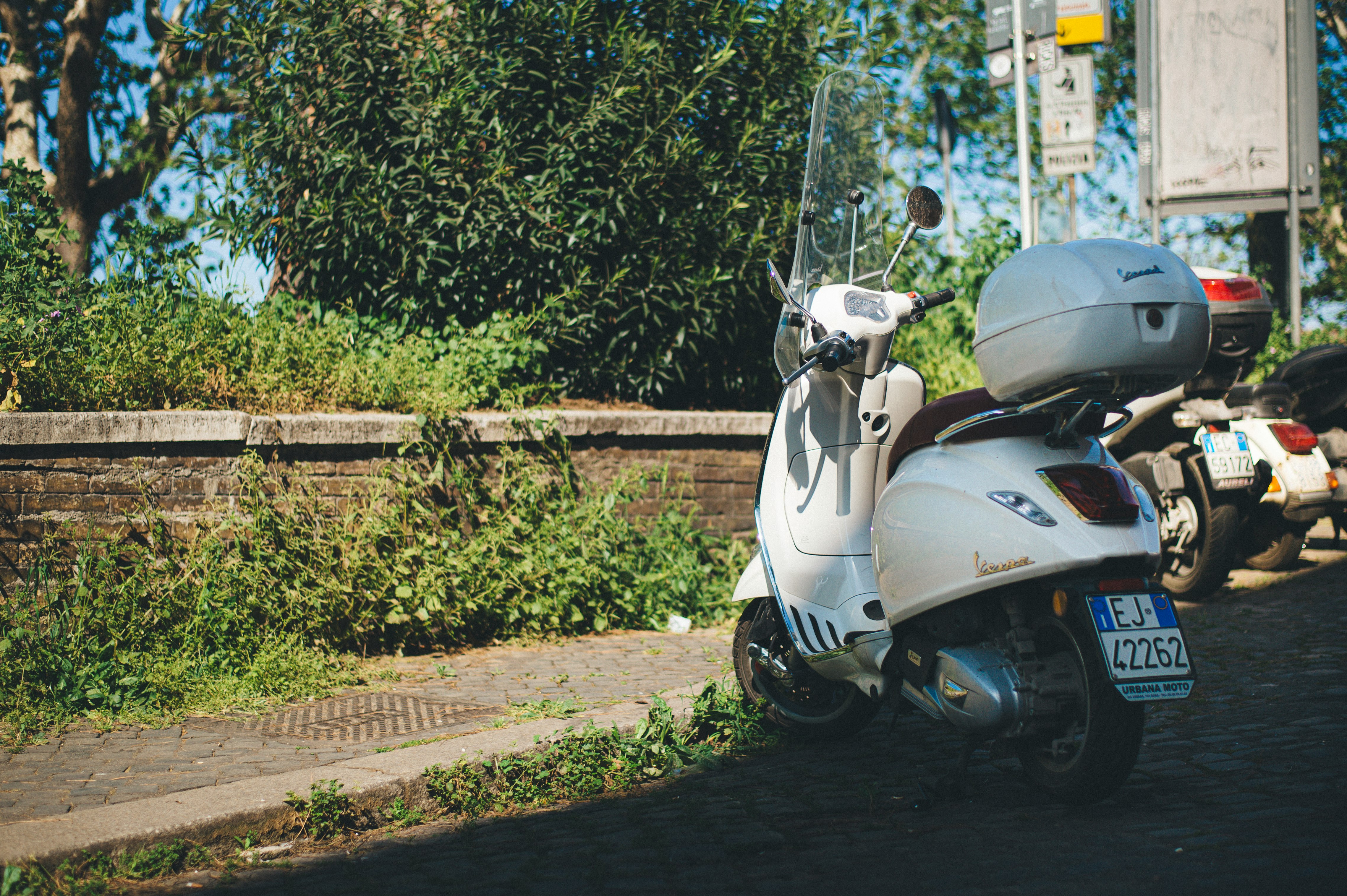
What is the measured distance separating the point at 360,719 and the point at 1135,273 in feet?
10.7

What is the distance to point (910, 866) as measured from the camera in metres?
2.80

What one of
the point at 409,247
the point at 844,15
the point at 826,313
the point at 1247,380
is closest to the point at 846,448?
the point at 826,313

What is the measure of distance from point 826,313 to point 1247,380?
837cm

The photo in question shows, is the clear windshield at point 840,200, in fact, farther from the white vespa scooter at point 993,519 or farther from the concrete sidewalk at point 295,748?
the concrete sidewalk at point 295,748

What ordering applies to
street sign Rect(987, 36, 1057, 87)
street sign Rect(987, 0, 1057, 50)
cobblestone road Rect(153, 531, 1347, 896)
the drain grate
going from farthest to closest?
1. street sign Rect(987, 36, 1057, 87)
2. street sign Rect(987, 0, 1057, 50)
3. the drain grate
4. cobblestone road Rect(153, 531, 1347, 896)

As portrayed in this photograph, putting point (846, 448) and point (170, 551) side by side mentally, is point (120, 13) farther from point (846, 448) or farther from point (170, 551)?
point (846, 448)

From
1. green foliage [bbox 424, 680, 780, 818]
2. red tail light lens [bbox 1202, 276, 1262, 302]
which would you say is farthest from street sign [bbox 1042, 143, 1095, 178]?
green foliage [bbox 424, 680, 780, 818]

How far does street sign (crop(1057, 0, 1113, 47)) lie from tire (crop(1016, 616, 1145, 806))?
735 cm

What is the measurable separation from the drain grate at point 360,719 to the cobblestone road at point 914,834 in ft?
2.90

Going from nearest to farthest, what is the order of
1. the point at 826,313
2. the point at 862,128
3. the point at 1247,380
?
the point at 826,313
the point at 862,128
the point at 1247,380

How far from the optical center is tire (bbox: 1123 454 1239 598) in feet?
20.8

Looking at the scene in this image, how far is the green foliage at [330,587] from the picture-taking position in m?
4.50

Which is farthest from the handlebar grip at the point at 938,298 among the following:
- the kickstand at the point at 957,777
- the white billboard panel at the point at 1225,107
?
the white billboard panel at the point at 1225,107

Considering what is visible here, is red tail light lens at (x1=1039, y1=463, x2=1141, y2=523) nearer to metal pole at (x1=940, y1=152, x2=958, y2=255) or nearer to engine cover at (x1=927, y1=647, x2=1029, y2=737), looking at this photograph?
engine cover at (x1=927, y1=647, x2=1029, y2=737)
